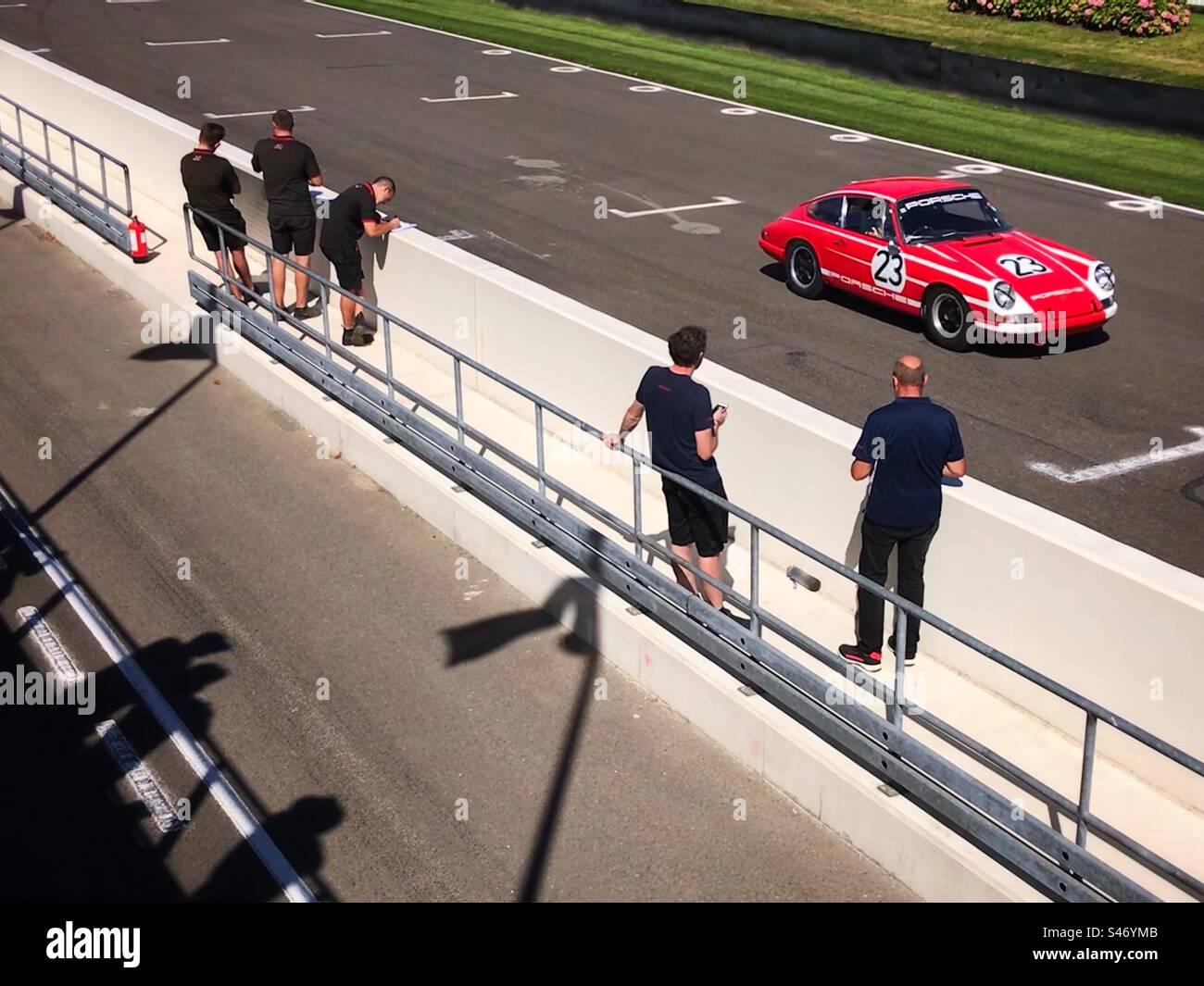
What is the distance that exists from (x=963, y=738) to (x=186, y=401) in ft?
30.2

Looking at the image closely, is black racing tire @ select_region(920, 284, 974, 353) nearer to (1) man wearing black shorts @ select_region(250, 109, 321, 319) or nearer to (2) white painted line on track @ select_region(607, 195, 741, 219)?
(2) white painted line on track @ select_region(607, 195, 741, 219)

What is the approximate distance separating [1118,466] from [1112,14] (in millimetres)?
21246

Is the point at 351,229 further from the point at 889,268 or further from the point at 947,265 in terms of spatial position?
the point at 947,265

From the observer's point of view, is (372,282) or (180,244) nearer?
(372,282)

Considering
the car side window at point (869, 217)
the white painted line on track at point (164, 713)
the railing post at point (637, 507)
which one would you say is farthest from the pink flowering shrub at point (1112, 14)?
the white painted line on track at point (164, 713)

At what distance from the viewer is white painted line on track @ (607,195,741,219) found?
66.8ft

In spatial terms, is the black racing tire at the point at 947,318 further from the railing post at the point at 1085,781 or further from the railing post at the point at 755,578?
the railing post at the point at 1085,781

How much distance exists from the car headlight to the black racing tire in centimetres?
35

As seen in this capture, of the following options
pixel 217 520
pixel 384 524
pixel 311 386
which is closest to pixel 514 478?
pixel 384 524

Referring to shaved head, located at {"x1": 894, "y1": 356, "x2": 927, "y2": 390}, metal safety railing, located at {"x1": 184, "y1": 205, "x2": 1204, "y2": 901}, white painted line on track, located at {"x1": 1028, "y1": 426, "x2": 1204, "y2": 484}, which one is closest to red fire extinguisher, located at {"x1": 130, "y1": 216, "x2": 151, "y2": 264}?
metal safety railing, located at {"x1": 184, "y1": 205, "x2": 1204, "y2": 901}

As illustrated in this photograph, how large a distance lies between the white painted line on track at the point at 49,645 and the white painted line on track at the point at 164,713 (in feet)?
0.77
